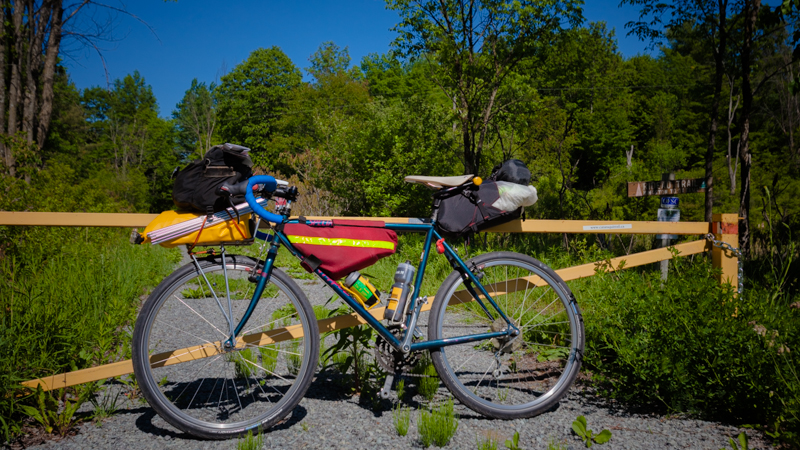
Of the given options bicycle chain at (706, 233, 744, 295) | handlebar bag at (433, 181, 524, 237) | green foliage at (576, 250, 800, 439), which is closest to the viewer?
green foliage at (576, 250, 800, 439)

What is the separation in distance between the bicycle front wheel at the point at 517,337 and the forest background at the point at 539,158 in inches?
12.5

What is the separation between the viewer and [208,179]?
8.05ft

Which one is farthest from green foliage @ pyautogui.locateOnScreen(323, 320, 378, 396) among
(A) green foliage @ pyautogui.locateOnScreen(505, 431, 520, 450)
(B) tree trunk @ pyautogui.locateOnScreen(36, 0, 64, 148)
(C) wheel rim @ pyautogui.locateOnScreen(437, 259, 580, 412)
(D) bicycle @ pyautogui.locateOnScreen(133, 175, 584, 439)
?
(B) tree trunk @ pyautogui.locateOnScreen(36, 0, 64, 148)

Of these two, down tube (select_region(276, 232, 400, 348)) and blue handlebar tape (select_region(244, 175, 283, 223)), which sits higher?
blue handlebar tape (select_region(244, 175, 283, 223))

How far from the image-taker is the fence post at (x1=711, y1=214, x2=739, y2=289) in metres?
3.17

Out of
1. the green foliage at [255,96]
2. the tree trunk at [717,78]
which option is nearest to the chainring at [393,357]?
the tree trunk at [717,78]

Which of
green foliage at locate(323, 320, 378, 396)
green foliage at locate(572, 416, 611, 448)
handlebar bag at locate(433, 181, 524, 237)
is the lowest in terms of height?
green foliage at locate(572, 416, 611, 448)

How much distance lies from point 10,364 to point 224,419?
3.70ft

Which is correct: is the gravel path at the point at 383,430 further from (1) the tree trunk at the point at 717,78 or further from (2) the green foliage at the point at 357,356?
(1) the tree trunk at the point at 717,78

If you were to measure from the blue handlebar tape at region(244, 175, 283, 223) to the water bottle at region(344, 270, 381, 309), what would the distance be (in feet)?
1.66

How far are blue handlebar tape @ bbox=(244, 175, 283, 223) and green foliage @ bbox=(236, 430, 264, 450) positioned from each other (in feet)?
3.49

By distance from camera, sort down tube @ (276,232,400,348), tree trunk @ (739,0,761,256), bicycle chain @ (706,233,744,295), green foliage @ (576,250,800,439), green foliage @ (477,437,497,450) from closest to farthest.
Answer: green foliage @ (477,437,497,450) → green foliage @ (576,250,800,439) → down tube @ (276,232,400,348) → bicycle chain @ (706,233,744,295) → tree trunk @ (739,0,761,256)

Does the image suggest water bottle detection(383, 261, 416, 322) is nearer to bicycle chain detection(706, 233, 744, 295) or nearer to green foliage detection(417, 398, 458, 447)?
green foliage detection(417, 398, 458, 447)

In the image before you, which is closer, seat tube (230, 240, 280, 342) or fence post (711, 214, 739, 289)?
seat tube (230, 240, 280, 342)
